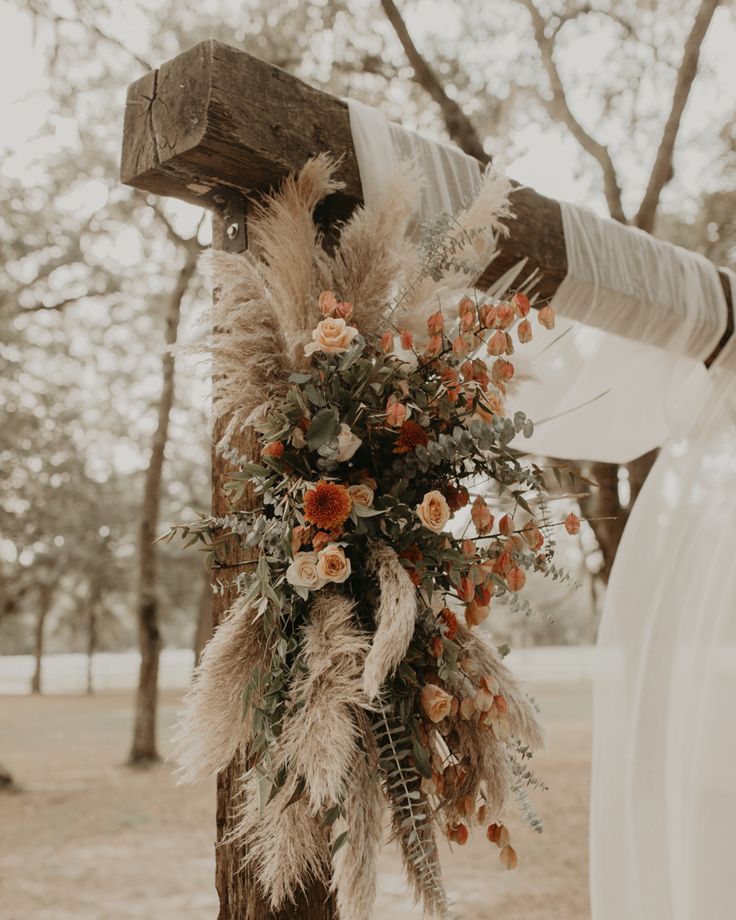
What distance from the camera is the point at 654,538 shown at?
239 cm

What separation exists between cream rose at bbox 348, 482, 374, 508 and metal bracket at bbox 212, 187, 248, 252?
0.47 meters

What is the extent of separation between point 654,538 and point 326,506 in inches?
57.6

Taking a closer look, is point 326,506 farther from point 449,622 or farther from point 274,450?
point 449,622

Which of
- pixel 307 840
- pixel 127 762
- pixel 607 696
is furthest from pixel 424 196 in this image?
pixel 127 762

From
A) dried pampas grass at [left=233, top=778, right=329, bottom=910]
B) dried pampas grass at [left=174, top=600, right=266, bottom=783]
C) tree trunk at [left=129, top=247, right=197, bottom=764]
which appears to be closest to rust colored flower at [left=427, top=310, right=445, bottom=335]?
dried pampas grass at [left=174, top=600, right=266, bottom=783]

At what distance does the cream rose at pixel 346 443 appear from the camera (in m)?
1.22

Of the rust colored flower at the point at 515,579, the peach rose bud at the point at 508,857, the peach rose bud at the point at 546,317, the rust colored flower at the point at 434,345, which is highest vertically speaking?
the peach rose bud at the point at 546,317

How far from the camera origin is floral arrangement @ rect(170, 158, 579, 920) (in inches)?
45.9

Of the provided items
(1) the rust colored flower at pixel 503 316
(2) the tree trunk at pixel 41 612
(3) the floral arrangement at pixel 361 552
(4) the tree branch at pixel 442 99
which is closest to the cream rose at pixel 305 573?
(3) the floral arrangement at pixel 361 552

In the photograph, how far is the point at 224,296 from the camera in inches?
51.6

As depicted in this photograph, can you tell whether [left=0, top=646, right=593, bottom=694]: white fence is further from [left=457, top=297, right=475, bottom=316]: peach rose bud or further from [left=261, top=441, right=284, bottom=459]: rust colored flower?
[left=261, top=441, right=284, bottom=459]: rust colored flower

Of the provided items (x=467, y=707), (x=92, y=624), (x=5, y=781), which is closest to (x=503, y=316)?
(x=467, y=707)

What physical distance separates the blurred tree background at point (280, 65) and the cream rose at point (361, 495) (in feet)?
1.08

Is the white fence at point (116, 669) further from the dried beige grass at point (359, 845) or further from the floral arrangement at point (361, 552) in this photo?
the dried beige grass at point (359, 845)
